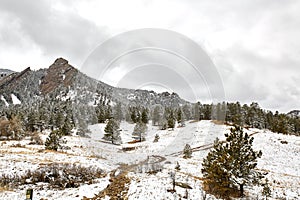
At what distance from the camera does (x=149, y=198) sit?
14742mm

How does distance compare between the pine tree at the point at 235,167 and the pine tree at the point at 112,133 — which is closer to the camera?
the pine tree at the point at 235,167

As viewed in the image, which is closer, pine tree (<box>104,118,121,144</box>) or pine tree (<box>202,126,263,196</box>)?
pine tree (<box>202,126,263,196</box>)

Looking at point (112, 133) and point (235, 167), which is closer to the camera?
point (235, 167)

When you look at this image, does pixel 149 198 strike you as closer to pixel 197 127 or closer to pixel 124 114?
pixel 197 127

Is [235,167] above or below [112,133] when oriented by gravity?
above

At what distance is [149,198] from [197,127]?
6579cm

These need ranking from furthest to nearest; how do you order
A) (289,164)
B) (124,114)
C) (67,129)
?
(124,114), (67,129), (289,164)

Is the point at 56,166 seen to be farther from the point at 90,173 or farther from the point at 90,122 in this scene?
the point at 90,122

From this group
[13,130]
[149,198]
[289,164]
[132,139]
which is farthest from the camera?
[132,139]

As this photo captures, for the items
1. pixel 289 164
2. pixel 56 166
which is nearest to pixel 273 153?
pixel 289 164

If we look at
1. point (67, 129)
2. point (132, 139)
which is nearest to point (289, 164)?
point (132, 139)

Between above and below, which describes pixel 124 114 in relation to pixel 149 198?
above

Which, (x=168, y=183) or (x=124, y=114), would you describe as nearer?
(x=168, y=183)

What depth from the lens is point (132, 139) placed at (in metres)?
76.0
